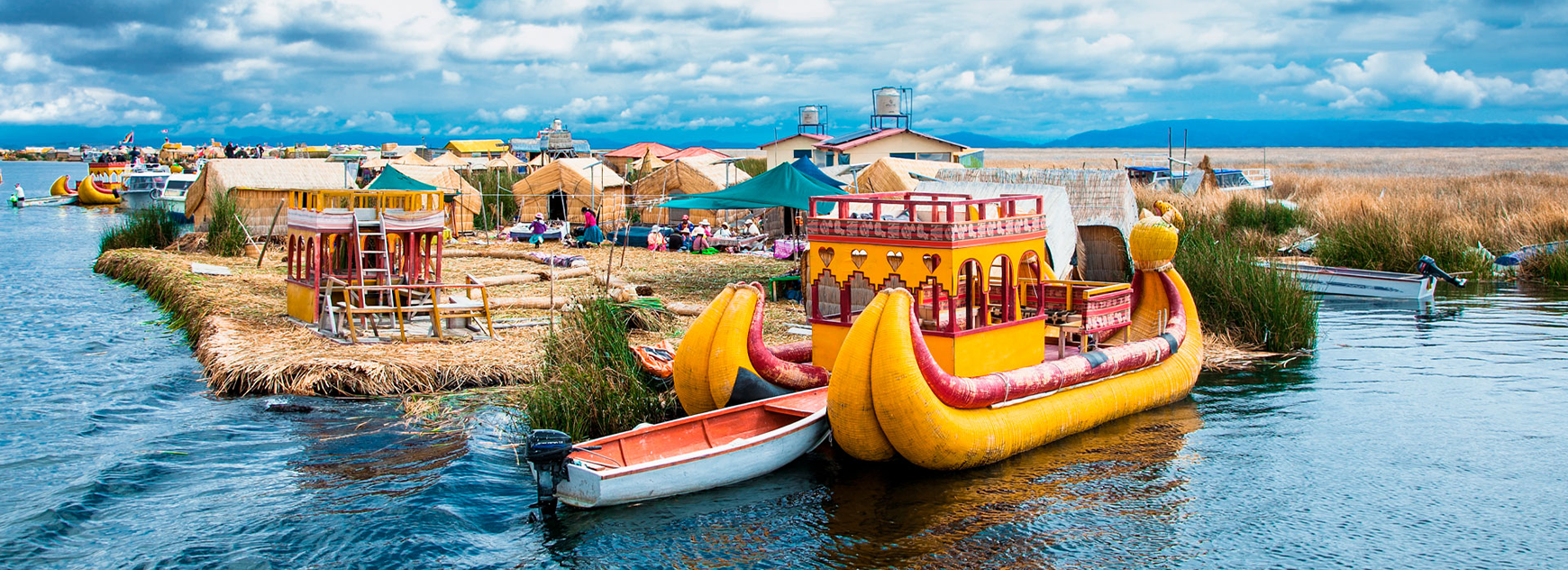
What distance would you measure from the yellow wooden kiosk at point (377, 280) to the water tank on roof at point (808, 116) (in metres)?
41.1

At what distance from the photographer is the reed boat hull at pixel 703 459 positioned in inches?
370

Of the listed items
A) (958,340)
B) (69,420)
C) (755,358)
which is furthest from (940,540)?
(69,420)

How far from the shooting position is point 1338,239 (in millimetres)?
26875

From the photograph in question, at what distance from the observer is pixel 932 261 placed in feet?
37.5

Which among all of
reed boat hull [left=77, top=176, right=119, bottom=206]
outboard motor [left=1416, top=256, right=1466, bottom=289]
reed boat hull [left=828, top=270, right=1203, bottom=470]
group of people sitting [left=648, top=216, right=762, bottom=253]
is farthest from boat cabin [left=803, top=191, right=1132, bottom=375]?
reed boat hull [left=77, top=176, right=119, bottom=206]

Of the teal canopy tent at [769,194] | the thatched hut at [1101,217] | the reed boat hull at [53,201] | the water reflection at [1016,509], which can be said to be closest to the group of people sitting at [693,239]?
the teal canopy tent at [769,194]

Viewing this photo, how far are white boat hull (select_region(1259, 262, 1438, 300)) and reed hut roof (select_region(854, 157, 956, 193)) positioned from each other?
9.23 meters

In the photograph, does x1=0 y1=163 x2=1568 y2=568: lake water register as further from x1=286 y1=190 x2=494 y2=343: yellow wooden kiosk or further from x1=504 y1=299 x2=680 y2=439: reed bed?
x1=286 y1=190 x2=494 y2=343: yellow wooden kiosk

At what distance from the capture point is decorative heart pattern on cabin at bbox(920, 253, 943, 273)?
37.3 ft

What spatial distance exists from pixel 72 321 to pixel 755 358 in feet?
51.2

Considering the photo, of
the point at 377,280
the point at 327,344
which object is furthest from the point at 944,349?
the point at 377,280

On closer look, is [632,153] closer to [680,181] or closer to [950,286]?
[680,181]

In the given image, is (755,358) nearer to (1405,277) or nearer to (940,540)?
(940,540)

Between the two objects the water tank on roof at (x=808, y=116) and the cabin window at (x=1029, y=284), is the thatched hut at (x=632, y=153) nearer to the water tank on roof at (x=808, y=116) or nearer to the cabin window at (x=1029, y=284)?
the water tank on roof at (x=808, y=116)
